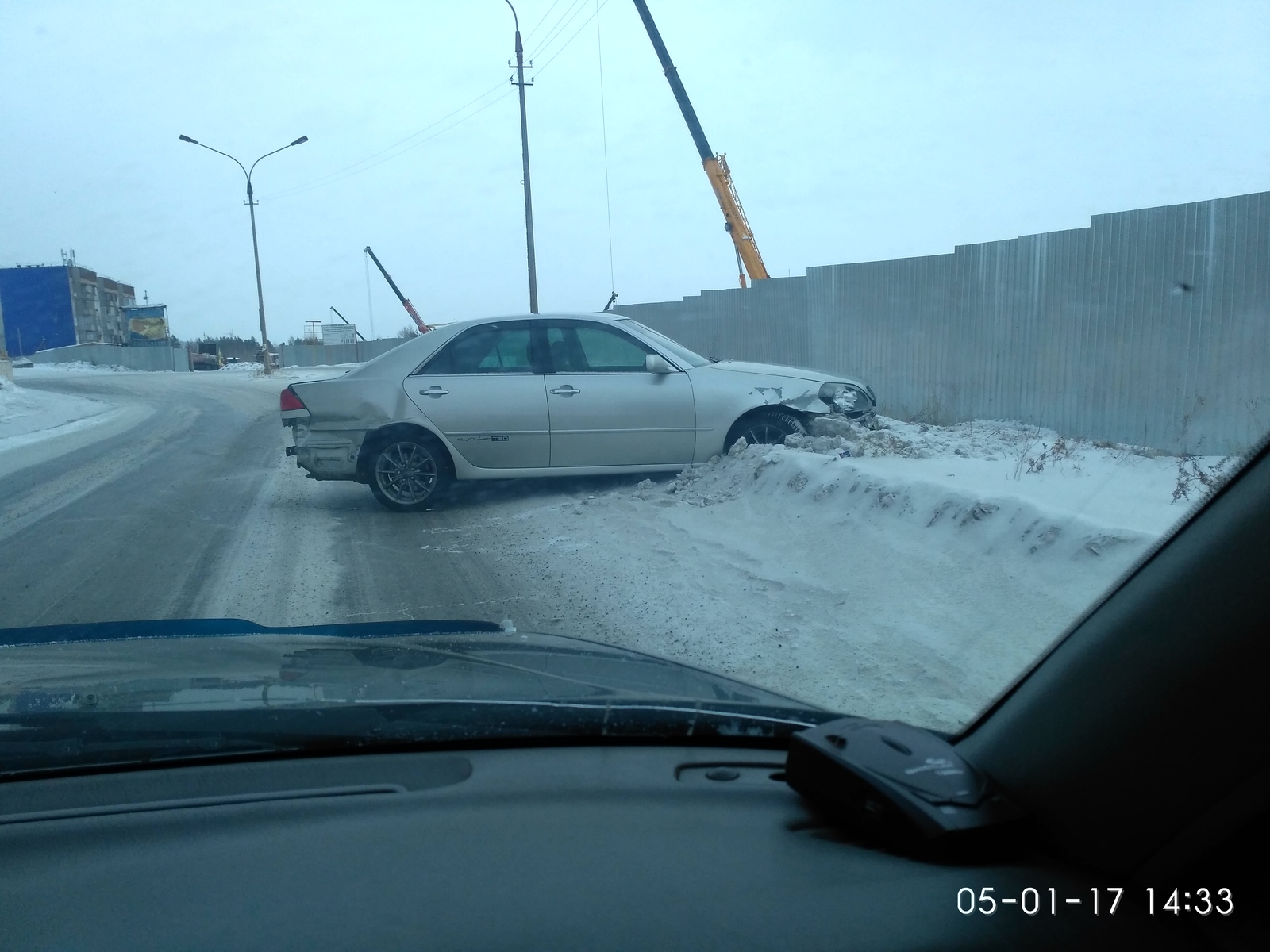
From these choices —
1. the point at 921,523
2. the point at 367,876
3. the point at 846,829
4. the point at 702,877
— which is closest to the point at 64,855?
the point at 367,876

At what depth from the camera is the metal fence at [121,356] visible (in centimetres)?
6644

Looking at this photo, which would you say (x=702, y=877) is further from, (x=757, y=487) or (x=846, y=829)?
(x=757, y=487)

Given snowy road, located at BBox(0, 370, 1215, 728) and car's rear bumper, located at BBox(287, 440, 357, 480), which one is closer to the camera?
snowy road, located at BBox(0, 370, 1215, 728)

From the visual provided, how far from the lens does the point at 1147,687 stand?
5.20ft

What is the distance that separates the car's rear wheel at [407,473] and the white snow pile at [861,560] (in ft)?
3.18

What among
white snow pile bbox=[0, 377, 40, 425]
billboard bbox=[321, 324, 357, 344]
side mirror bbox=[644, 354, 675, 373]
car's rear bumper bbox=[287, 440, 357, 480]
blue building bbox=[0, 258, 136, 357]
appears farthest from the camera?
blue building bbox=[0, 258, 136, 357]

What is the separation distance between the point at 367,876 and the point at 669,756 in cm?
82

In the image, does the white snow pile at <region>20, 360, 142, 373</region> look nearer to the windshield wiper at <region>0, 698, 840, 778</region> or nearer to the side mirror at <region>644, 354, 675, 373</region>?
the side mirror at <region>644, 354, 675, 373</region>

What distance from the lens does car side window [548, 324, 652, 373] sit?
9.78 metres

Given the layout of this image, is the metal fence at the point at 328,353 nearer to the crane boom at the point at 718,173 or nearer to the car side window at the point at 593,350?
the crane boom at the point at 718,173

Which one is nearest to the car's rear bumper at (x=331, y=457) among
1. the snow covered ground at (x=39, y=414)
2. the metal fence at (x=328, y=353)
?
the snow covered ground at (x=39, y=414)

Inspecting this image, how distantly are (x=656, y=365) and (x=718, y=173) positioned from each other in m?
16.4

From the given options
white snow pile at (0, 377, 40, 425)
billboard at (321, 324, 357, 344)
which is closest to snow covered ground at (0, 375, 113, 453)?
white snow pile at (0, 377, 40, 425)

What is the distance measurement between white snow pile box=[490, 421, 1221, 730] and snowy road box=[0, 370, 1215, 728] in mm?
18
